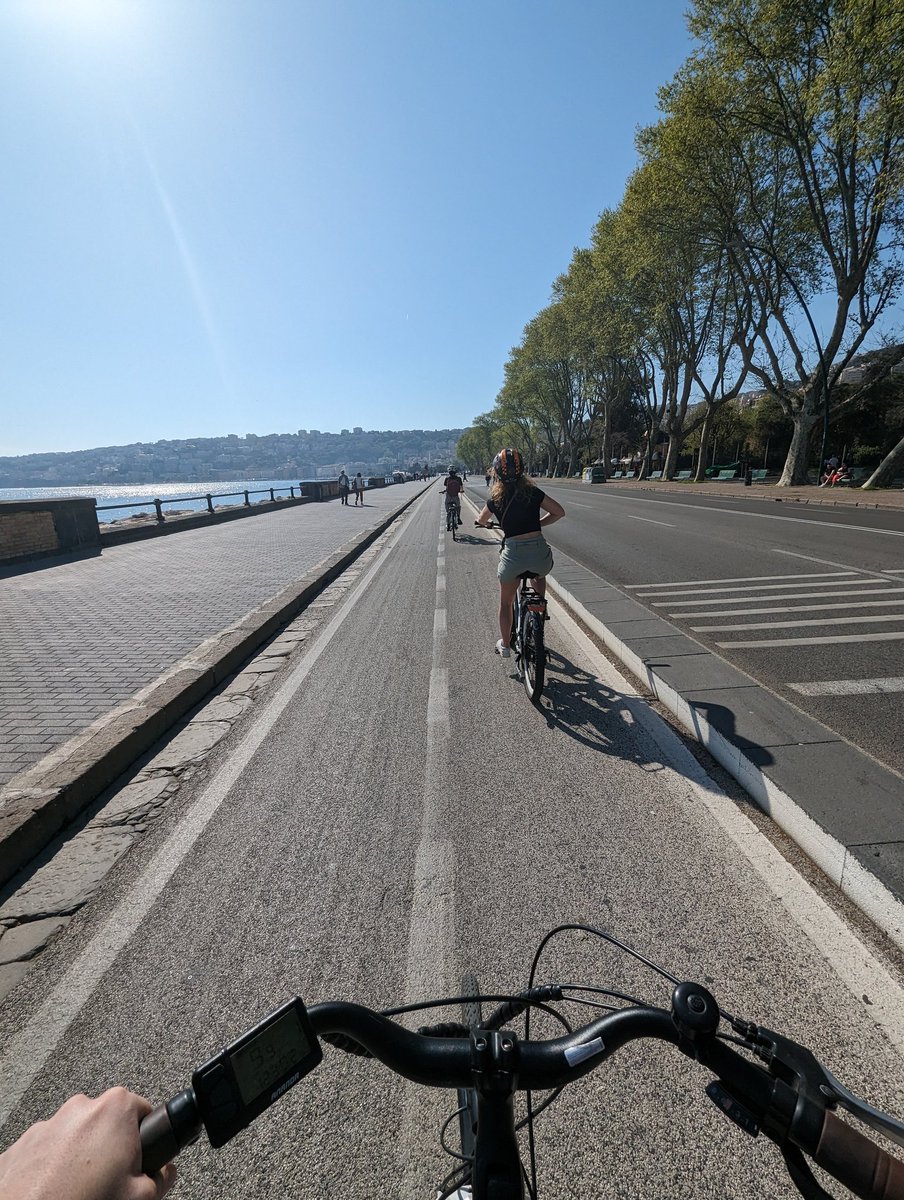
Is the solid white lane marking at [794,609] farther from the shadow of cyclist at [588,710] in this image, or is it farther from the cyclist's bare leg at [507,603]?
the cyclist's bare leg at [507,603]

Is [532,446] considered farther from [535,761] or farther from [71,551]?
[535,761]

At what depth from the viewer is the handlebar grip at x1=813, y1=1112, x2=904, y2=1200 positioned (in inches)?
30.3

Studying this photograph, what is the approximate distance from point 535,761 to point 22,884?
114 inches

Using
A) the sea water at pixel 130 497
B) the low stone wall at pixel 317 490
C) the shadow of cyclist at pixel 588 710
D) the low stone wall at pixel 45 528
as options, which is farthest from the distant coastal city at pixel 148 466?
the shadow of cyclist at pixel 588 710

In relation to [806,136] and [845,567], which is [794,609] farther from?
[806,136]

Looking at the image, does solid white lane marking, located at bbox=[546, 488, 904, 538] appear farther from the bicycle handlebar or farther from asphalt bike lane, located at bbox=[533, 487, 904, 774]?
the bicycle handlebar

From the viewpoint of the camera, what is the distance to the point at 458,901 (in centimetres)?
265

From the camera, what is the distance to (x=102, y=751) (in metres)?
3.86

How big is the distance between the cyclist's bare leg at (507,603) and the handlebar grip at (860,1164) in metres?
4.74

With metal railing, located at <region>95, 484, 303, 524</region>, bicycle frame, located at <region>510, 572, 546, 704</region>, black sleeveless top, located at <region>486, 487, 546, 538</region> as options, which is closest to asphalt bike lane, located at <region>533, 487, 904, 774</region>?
bicycle frame, located at <region>510, 572, 546, 704</region>

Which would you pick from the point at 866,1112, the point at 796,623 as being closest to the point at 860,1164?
the point at 866,1112

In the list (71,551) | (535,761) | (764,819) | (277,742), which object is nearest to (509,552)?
(535,761)

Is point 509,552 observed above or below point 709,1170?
above

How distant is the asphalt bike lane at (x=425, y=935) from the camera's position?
171 centimetres
